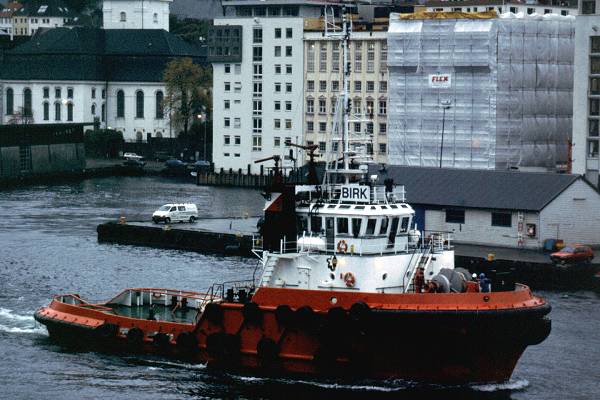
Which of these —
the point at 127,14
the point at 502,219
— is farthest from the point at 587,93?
the point at 127,14

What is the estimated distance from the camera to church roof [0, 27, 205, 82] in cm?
14250

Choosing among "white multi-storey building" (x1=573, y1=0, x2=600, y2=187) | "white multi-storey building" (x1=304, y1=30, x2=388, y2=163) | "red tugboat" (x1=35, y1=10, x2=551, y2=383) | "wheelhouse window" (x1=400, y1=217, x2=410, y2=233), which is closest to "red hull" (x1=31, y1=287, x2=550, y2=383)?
"red tugboat" (x1=35, y1=10, x2=551, y2=383)

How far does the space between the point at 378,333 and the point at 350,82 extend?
6611 cm

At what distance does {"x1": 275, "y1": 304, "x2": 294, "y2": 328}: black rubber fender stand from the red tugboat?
0.03 m

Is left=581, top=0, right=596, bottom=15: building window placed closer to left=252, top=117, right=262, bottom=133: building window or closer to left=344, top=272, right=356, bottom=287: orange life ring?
left=252, top=117, right=262, bottom=133: building window

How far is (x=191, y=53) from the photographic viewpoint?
477 ft

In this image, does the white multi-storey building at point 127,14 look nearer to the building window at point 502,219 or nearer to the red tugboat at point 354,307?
the building window at point 502,219

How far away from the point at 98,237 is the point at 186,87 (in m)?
60.7

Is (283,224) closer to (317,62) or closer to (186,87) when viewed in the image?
(317,62)

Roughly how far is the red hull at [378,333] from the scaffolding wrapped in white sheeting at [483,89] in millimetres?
Answer: 47413

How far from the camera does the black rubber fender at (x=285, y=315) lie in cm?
4119

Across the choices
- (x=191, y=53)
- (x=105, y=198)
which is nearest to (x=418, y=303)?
(x=105, y=198)

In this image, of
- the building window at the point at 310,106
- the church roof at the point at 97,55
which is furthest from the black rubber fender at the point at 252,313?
the church roof at the point at 97,55

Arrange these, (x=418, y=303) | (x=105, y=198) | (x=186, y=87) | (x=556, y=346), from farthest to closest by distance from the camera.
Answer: (x=186, y=87), (x=105, y=198), (x=556, y=346), (x=418, y=303)
